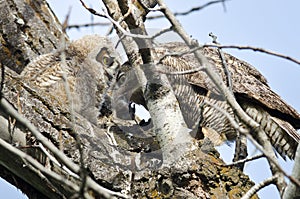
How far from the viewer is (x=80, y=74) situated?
4066mm

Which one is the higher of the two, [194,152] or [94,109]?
[94,109]

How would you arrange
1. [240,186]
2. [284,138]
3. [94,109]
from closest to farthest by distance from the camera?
[240,186], [94,109], [284,138]

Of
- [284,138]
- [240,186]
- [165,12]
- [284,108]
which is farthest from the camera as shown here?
[284,108]

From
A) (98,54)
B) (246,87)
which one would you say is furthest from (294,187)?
(98,54)

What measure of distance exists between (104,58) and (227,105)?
46.4 inches

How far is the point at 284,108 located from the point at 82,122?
236cm

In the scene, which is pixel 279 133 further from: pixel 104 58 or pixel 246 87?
pixel 104 58

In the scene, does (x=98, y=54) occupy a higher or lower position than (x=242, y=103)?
higher

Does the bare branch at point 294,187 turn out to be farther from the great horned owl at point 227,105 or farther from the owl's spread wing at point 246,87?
the owl's spread wing at point 246,87

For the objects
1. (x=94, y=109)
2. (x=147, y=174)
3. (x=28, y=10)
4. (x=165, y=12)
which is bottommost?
(x=147, y=174)

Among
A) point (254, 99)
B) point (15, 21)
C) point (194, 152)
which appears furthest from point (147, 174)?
point (254, 99)

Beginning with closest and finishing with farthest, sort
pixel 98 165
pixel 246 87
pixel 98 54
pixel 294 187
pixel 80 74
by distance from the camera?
pixel 294 187, pixel 98 165, pixel 80 74, pixel 246 87, pixel 98 54

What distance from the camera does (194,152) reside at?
7.83 feet

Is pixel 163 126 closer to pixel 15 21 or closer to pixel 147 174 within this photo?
pixel 147 174
